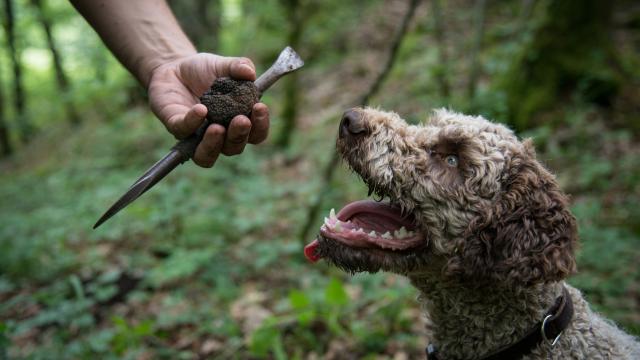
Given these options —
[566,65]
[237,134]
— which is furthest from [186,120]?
[566,65]

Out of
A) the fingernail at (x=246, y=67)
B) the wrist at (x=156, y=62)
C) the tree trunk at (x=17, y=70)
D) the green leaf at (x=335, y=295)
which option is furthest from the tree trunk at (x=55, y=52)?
the fingernail at (x=246, y=67)

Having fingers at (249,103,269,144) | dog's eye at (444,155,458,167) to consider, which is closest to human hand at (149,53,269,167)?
fingers at (249,103,269,144)

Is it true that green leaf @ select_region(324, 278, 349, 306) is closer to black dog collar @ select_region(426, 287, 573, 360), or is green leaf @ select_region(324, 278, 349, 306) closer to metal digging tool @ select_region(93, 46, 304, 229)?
black dog collar @ select_region(426, 287, 573, 360)

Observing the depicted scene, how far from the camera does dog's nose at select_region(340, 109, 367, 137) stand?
2.79 meters

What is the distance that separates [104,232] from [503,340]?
511 centimetres

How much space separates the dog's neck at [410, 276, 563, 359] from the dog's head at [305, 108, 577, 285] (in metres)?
0.15

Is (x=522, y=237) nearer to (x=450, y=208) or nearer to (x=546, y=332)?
(x=450, y=208)

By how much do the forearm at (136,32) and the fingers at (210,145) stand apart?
2.42ft

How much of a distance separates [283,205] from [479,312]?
16.0 feet

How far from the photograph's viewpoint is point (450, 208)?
2680 millimetres

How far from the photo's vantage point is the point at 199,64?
2.75 metres

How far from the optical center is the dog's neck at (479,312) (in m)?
2.64

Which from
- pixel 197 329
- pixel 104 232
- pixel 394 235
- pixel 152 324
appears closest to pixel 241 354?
pixel 197 329

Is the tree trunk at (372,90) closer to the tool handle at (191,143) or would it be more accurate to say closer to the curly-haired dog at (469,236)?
the curly-haired dog at (469,236)
